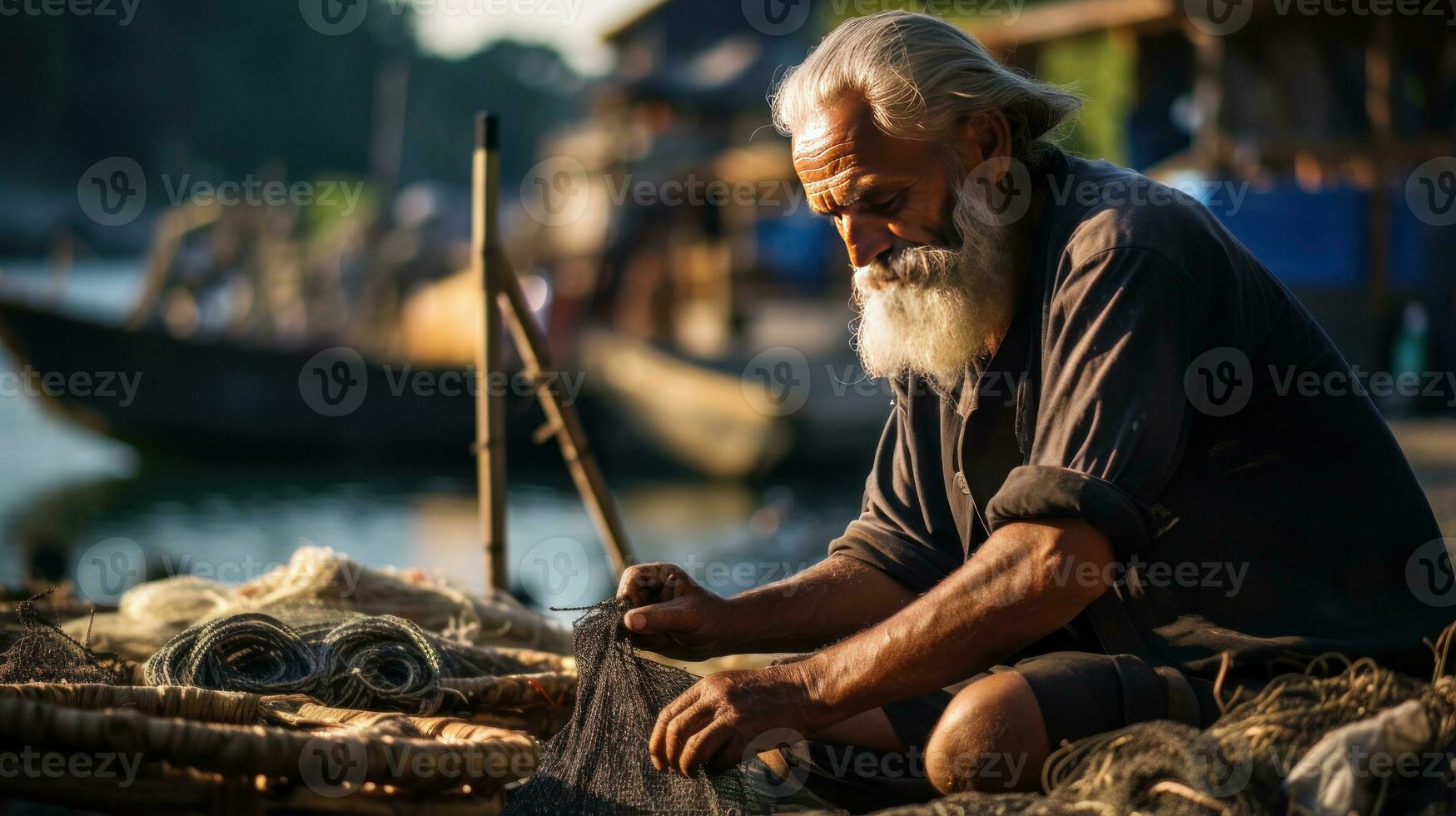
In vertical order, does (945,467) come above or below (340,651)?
above

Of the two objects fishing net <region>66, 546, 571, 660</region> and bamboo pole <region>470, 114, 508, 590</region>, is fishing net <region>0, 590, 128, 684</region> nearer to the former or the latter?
fishing net <region>66, 546, 571, 660</region>

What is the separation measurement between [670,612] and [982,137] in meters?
1.03

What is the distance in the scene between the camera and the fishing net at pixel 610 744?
7.92 feet

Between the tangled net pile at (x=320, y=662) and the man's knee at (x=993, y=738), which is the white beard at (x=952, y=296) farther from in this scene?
the tangled net pile at (x=320, y=662)

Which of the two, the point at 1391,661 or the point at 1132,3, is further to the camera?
the point at 1132,3

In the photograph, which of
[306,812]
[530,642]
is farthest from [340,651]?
[530,642]

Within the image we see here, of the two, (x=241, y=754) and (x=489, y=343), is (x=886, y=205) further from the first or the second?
(x=489, y=343)

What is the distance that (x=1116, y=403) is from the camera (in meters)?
2.08

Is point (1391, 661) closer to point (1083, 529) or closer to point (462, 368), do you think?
point (1083, 529)

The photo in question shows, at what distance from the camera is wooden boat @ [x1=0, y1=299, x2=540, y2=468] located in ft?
63.9

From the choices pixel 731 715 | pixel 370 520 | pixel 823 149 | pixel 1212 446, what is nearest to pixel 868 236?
pixel 823 149

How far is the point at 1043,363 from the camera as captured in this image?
2283 millimetres

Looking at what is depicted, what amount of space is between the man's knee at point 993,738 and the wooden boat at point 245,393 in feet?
56.8

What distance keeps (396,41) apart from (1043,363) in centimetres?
8527
